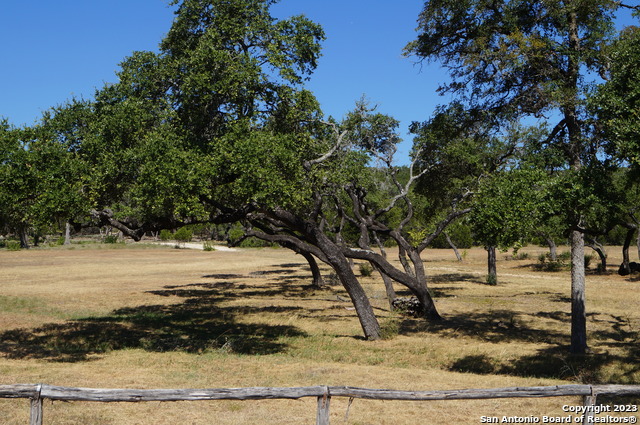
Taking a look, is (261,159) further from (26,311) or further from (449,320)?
(26,311)

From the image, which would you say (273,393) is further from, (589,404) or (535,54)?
(535,54)

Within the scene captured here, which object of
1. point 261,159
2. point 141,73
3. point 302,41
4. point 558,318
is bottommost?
point 558,318

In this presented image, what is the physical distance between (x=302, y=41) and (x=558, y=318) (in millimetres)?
15340

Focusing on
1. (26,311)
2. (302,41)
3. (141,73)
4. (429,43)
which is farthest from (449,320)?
(26,311)

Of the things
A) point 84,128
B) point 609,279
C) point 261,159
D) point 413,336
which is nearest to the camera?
point 261,159

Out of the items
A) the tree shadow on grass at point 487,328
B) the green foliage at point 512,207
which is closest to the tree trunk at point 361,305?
the tree shadow on grass at point 487,328

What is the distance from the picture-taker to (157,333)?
1912cm

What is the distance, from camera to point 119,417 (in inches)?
376

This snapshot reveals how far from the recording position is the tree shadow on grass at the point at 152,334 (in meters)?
16.0

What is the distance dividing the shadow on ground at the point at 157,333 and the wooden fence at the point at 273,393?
855 cm

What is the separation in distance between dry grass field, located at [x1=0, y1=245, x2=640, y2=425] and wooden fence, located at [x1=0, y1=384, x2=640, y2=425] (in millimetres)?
2728

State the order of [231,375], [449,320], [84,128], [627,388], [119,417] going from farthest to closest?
[449,320] → [84,128] → [231,375] → [119,417] → [627,388]

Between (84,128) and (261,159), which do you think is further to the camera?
(84,128)

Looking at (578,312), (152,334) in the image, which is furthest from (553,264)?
(152,334)
